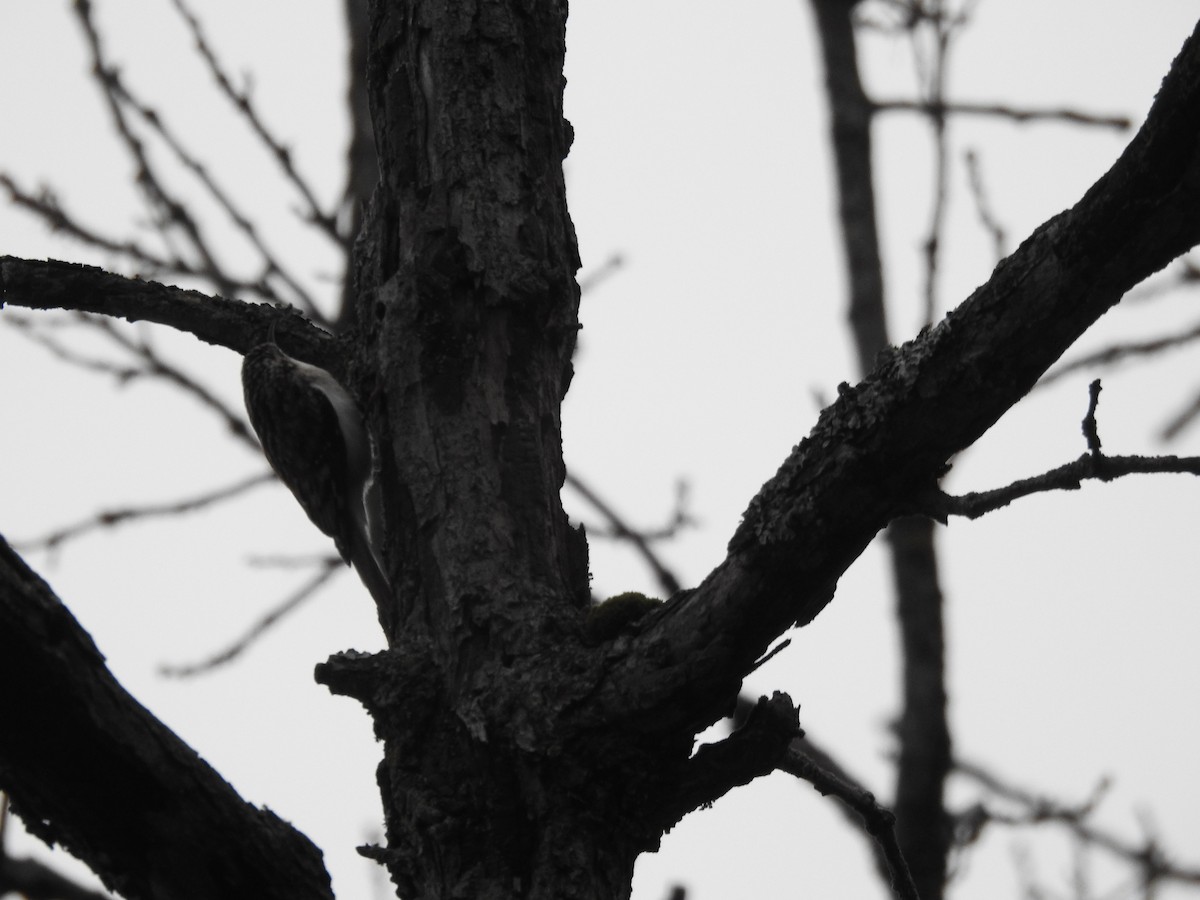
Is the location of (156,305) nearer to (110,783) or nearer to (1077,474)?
(110,783)

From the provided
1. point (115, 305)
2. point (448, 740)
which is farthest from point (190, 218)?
Result: point (448, 740)

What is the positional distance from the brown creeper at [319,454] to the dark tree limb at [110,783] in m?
2.27

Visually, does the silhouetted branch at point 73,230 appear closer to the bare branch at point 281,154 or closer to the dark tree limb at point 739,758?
the bare branch at point 281,154

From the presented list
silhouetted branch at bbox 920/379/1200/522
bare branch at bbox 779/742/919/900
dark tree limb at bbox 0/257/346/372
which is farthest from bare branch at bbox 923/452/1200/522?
dark tree limb at bbox 0/257/346/372

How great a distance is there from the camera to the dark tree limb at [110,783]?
1.56 m

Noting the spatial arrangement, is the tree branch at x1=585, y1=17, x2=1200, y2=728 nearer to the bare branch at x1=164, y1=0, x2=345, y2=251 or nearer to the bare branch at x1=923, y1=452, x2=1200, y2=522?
the bare branch at x1=923, y1=452, x2=1200, y2=522

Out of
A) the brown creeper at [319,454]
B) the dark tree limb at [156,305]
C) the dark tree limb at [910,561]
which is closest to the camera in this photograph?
the dark tree limb at [156,305]

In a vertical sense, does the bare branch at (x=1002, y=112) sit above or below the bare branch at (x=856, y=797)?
above

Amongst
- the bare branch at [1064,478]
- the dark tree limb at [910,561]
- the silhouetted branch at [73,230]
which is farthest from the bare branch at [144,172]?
the bare branch at [1064,478]

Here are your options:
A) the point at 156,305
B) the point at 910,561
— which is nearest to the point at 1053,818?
the point at 910,561

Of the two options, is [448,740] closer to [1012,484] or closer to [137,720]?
[137,720]

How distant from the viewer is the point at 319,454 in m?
4.49

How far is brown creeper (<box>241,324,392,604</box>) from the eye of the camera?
4172 millimetres

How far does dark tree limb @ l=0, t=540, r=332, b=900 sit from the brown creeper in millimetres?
2270
